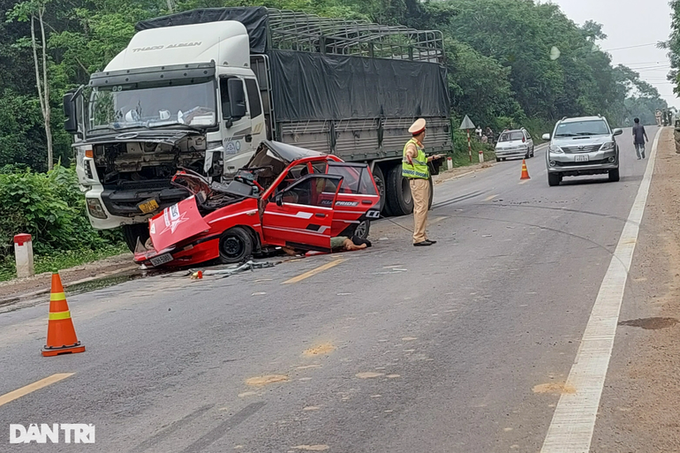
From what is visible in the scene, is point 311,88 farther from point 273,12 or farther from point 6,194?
point 6,194

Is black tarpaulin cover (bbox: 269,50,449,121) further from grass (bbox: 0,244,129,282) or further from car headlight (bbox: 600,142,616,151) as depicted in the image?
car headlight (bbox: 600,142,616,151)

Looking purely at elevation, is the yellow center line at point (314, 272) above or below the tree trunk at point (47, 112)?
below

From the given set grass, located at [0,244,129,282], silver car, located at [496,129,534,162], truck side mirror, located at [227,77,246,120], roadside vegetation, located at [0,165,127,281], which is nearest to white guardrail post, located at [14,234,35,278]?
grass, located at [0,244,129,282]

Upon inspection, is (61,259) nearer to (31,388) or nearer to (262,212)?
(262,212)

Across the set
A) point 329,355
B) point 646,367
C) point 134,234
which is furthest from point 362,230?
point 646,367

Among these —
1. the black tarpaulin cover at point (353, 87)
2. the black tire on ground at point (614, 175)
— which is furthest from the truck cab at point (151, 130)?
the black tire on ground at point (614, 175)

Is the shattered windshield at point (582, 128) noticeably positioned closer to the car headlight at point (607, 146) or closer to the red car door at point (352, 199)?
the car headlight at point (607, 146)

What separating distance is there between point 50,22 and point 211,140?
1479 inches

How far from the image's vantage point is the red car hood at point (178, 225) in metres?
12.7

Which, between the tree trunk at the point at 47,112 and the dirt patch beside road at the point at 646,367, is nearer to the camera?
the dirt patch beside road at the point at 646,367

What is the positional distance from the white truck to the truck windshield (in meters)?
0.02

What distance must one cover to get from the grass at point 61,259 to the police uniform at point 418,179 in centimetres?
588

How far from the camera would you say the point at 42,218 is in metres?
17.0

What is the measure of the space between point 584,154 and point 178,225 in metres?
14.3
